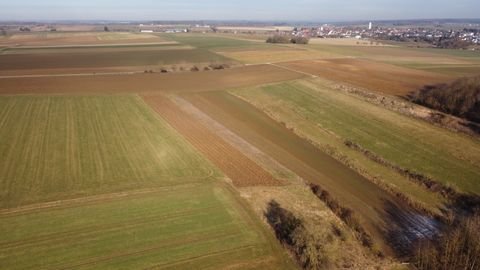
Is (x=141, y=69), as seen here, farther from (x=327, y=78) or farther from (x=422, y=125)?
(x=422, y=125)

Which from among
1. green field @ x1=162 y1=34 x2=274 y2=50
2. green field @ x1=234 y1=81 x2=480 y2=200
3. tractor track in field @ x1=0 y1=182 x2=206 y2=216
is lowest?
tractor track in field @ x1=0 y1=182 x2=206 y2=216

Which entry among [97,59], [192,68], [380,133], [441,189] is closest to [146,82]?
[192,68]

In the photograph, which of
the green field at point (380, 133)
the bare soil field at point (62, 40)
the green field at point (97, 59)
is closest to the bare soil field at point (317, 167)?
the green field at point (380, 133)

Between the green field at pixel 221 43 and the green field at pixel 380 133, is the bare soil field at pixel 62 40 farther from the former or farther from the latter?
the green field at pixel 380 133

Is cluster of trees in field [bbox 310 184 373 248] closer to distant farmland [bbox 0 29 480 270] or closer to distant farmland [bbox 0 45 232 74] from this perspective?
distant farmland [bbox 0 29 480 270]

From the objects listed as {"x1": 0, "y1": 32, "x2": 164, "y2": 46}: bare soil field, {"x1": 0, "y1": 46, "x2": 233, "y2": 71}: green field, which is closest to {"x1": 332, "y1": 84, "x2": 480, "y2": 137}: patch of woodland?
{"x1": 0, "y1": 46, "x2": 233, "y2": 71}: green field
